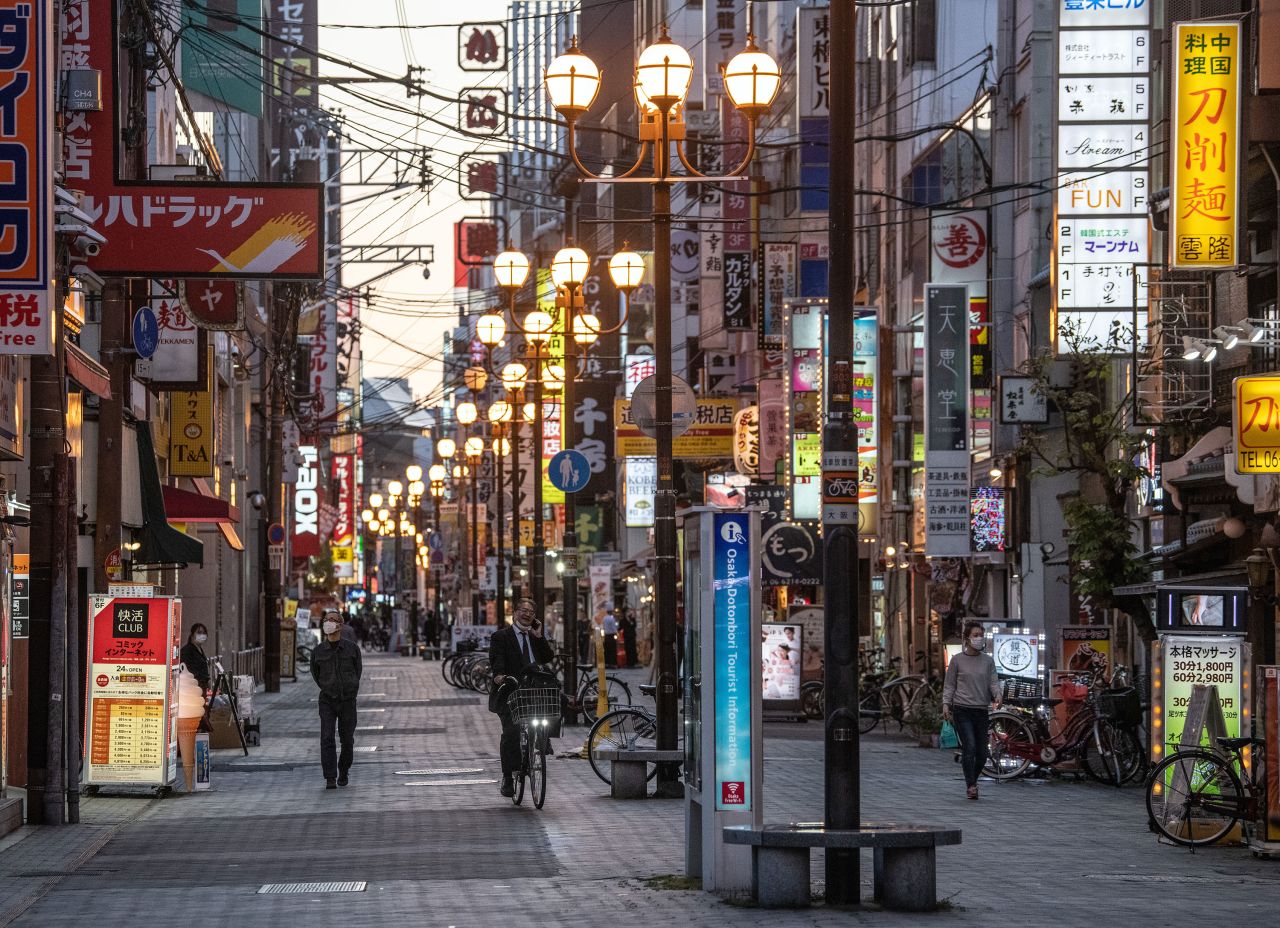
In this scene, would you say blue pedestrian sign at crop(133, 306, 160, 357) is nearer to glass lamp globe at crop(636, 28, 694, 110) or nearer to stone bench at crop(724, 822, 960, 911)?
glass lamp globe at crop(636, 28, 694, 110)

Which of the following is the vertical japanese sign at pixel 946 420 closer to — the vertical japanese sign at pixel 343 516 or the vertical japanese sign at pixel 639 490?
the vertical japanese sign at pixel 639 490

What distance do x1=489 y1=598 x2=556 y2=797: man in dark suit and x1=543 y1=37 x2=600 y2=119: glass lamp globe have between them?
519cm

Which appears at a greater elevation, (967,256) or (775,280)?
(775,280)

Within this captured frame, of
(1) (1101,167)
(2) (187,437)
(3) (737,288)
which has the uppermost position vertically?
(3) (737,288)

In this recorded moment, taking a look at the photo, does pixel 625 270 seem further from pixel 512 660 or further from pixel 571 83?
pixel 512 660

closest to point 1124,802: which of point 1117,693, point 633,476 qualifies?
point 1117,693

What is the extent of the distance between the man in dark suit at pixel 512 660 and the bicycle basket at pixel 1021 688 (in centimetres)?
818

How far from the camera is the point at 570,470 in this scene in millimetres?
32094

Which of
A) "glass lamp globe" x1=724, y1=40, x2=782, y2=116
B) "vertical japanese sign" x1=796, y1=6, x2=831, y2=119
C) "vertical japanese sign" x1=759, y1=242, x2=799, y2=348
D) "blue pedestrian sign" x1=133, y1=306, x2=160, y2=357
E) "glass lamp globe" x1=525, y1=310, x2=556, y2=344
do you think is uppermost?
"vertical japanese sign" x1=796, y1=6, x2=831, y2=119

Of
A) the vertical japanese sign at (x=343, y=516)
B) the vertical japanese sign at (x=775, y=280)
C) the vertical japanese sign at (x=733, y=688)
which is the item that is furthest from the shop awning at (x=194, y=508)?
the vertical japanese sign at (x=343, y=516)

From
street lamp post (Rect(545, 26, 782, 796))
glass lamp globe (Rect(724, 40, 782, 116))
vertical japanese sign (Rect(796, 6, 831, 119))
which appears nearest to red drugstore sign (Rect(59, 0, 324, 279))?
street lamp post (Rect(545, 26, 782, 796))

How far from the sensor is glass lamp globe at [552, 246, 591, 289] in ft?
98.3

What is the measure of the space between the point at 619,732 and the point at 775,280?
29.0 metres

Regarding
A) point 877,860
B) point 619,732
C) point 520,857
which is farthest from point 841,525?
point 619,732
